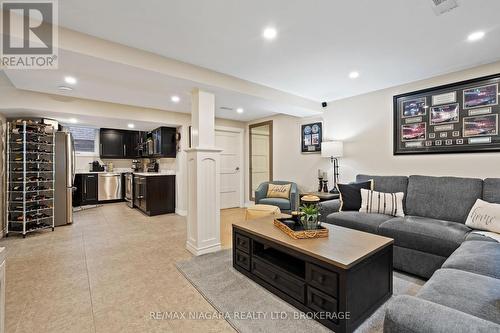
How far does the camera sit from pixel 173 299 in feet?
6.45

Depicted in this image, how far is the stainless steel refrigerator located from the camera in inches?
164

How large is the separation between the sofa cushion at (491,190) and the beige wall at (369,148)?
1.13ft

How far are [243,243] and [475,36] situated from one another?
3051 mm

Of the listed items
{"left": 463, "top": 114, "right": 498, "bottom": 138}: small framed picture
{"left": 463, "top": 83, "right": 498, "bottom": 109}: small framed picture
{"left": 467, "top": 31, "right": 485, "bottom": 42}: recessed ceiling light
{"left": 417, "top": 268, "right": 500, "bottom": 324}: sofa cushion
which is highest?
{"left": 467, "top": 31, "right": 485, "bottom": 42}: recessed ceiling light

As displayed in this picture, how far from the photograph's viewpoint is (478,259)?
1600mm

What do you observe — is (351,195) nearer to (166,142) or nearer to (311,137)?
(311,137)

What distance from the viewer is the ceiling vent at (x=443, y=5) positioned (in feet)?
5.65

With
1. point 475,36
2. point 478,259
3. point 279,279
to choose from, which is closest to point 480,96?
point 475,36

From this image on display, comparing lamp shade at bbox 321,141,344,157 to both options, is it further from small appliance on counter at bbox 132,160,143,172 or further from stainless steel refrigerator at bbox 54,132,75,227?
small appliance on counter at bbox 132,160,143,172

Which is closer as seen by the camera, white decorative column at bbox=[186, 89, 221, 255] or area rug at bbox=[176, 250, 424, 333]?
area rug at bbox=[176, 250, 424, 333]

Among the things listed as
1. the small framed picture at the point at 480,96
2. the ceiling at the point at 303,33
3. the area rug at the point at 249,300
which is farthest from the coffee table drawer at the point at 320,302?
the small framed picture at the point at 480,96

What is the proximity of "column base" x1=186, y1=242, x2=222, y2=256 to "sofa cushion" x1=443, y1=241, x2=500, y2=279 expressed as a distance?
235 cm

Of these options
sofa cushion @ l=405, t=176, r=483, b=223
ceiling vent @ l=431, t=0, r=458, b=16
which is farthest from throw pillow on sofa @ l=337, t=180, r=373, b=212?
ceiling vent @ l=431, t=0, r=458, b=16

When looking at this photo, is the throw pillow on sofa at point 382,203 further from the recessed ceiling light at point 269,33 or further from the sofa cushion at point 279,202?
the recessed ceiling light at point 269,33
